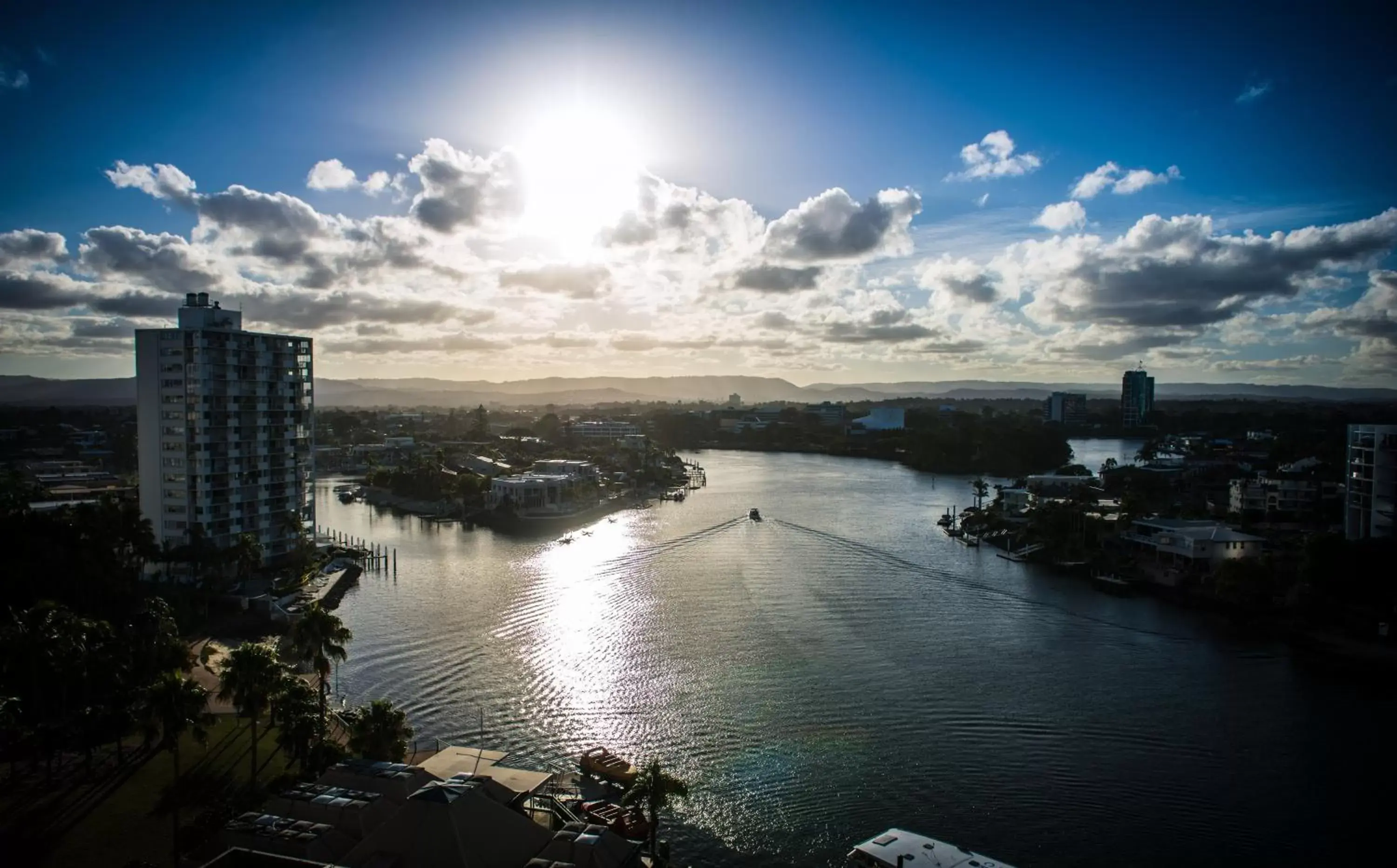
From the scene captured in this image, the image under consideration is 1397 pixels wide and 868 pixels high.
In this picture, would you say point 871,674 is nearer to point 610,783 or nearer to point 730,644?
point 730,644

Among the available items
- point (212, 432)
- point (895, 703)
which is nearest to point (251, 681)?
point (895, 703)

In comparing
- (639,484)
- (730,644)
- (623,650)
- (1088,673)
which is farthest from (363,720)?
(639,484)

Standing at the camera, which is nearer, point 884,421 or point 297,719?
point 297,719

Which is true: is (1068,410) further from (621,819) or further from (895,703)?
(621,819)

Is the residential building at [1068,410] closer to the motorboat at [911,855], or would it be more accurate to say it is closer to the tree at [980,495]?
the tree at [980,495]

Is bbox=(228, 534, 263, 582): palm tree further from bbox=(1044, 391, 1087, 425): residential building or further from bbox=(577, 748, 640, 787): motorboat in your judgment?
bbox=(1044, 391, 1087, 425): residential building

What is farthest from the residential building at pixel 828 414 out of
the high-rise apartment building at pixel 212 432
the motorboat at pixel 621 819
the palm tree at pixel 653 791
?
the palm tree at pixel 653 791

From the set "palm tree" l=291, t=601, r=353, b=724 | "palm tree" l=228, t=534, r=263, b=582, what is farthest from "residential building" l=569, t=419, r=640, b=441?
"palm tree" l=291, t=601, r=353, b=724
